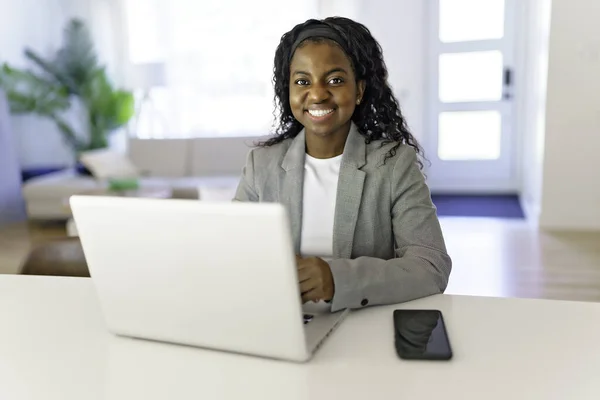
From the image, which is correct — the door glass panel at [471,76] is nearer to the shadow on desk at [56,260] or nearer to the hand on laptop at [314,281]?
the shadow on desk at [56,260]

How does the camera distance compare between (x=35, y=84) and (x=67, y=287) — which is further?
(x=35, y=84)

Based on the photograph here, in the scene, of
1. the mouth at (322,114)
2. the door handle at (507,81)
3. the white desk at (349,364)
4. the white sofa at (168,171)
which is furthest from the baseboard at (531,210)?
the white desk at (349,364)

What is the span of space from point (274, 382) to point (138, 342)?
284 millimetres

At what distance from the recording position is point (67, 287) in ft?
4.20

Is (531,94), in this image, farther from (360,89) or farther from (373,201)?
(373,201)

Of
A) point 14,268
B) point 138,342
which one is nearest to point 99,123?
point 14,268

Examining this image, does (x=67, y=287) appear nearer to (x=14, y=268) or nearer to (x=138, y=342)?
(x=138, y=342)

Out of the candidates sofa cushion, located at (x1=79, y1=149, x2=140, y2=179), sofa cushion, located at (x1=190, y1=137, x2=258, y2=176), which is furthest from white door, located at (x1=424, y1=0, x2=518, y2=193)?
sofa cushion, located at (x1=79, y1=149, x2=140, y2=179)

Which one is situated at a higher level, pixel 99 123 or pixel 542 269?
pixel 99 123

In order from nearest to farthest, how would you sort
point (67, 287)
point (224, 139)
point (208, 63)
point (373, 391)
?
1. point (373, 391)
2. point (67, 287)
3. point (224, 139)
4. point (208, 63)

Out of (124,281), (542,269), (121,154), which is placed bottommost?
(542,269)

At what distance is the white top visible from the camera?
1.43m

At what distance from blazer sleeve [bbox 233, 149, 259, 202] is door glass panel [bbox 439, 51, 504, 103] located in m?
5.03

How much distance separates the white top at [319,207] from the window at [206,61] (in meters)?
4.63
